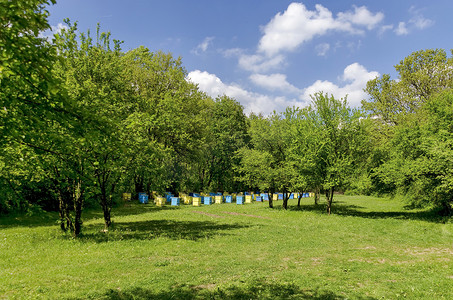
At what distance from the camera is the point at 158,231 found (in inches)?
700

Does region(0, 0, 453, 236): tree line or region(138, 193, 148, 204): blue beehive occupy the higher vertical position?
region(0, 0, 453, 236): tree line

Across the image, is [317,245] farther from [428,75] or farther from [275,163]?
[428,75]

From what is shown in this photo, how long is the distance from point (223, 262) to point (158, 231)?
808cm

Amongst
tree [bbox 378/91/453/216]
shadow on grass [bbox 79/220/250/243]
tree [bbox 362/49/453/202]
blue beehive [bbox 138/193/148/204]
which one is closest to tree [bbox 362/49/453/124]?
tree [bbox 362/49/453/202]

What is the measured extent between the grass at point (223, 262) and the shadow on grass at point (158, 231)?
7 centimetres

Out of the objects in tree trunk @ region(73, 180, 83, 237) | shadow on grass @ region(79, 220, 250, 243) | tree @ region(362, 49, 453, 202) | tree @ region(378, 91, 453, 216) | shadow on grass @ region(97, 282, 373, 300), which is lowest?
shadow on grass @ region(79, 220, 250, 243)

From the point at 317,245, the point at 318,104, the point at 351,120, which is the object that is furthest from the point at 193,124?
the point at 317,245

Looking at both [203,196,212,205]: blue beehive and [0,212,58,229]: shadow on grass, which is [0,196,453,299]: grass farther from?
[203,196,212,205]: blue beehive

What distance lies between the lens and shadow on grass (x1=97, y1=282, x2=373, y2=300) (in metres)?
7.59

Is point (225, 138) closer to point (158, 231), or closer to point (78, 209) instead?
point (158, 231)

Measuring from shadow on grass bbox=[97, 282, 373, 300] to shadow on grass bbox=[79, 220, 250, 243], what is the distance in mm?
7671

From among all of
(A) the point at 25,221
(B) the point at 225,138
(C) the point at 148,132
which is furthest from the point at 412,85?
(A) the point at 25,221

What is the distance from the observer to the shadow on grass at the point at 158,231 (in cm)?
1582

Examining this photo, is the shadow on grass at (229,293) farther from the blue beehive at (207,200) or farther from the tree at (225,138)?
the tree at (225,138)
